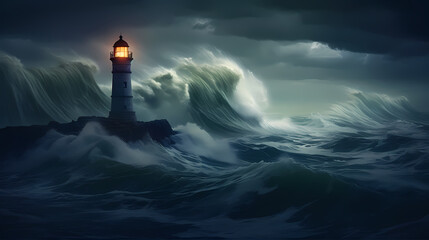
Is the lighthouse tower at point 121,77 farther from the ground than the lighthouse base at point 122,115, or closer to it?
farther from the ground

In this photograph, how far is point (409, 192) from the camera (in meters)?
14.5

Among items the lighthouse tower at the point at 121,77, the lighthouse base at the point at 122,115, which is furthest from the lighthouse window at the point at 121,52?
the lighthouse base at the point at 122,115

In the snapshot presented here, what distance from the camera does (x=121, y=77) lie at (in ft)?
71.5

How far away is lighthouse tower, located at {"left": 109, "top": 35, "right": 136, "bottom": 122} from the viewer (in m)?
21.8

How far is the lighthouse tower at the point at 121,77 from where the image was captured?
21.8m

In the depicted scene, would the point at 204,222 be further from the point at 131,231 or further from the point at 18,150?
the point at 18,150

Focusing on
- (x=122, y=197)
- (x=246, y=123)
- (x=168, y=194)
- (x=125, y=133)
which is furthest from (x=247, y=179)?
(x=246, y=123)

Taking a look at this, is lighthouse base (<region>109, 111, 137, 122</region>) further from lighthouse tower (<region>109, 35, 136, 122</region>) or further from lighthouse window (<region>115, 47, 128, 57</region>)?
lighthouse window (<region>115, 47, 128, 57</region>)

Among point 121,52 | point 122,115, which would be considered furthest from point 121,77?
point 122,115

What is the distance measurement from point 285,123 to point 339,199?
1300 inches

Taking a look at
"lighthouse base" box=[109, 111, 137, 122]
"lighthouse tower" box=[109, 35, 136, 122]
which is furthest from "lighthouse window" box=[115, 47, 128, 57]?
"lighthouse base" box=[109, 111, 137, 122]

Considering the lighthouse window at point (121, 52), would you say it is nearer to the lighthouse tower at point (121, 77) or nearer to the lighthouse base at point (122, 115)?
the lighthouse tower at point (121, 77)

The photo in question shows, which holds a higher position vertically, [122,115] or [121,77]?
[121,77]

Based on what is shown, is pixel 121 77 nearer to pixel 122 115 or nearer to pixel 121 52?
pixel 121 52
